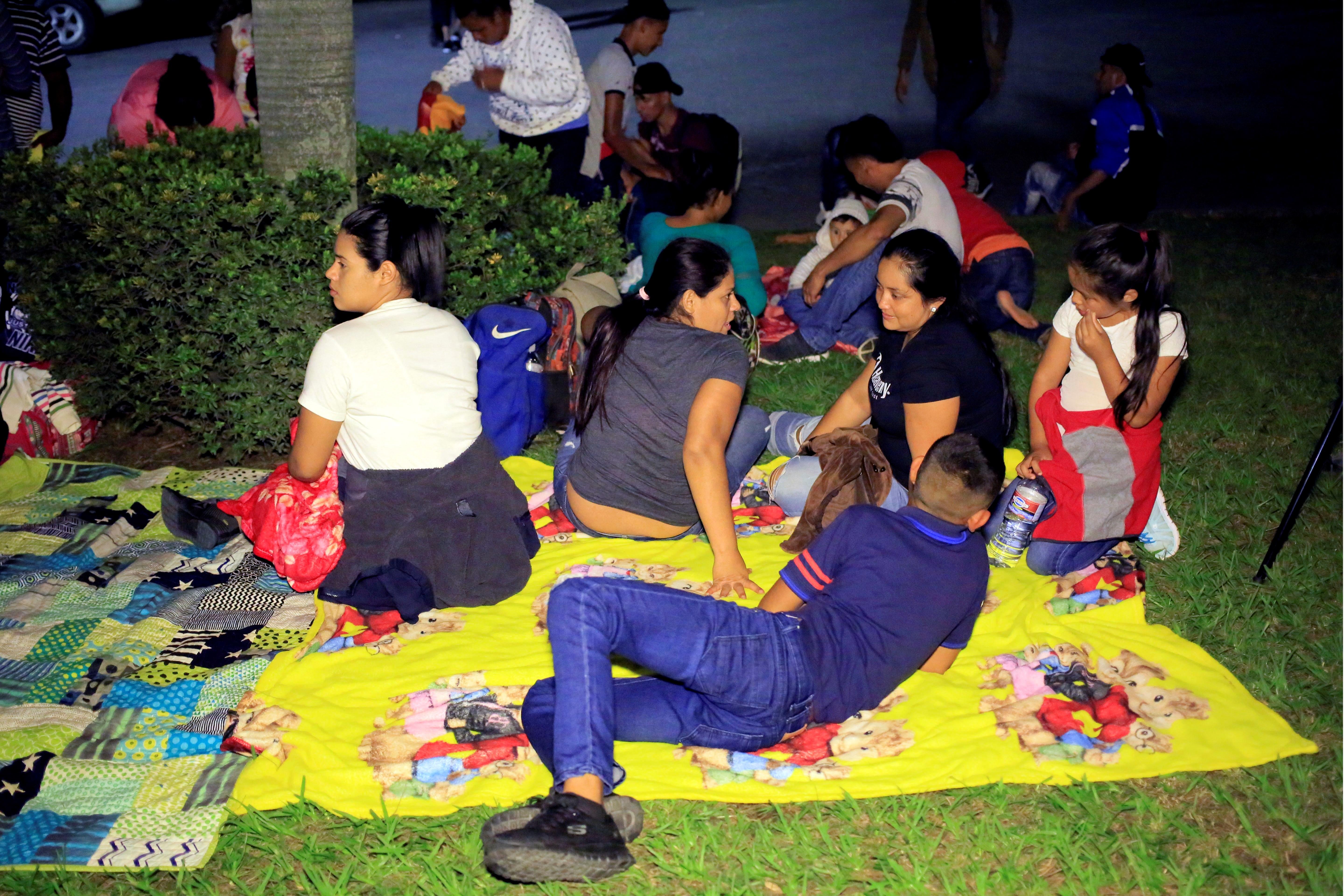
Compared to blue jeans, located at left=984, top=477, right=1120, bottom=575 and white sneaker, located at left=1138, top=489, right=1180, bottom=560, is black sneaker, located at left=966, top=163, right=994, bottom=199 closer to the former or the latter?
white sneaker, located at left=1138, top=489, right=1180, bottom=560

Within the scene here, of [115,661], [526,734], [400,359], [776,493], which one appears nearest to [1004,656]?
[776,493]

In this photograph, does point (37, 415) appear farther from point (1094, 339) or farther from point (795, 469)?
point (1094, 339)

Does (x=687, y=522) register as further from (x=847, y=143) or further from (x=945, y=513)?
(x=847, y=143)

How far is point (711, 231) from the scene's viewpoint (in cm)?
660

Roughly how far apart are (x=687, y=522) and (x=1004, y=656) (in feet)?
4.58

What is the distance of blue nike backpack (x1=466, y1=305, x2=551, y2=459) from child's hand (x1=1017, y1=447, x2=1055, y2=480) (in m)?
2.33

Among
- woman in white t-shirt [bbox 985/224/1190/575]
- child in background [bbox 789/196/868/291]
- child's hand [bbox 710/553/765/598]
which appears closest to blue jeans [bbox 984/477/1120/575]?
woman in white t-shirt [bbox 985/224/1190/575]

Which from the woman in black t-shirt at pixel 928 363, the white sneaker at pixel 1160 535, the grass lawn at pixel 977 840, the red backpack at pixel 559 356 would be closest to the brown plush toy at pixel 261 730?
the grass lawn at pixel 977 840

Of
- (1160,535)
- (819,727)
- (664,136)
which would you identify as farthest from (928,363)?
(664,136)

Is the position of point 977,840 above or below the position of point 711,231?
below

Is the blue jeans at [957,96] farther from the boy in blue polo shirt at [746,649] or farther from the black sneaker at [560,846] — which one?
the black sneaker at [560,846]

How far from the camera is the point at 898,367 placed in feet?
14.4

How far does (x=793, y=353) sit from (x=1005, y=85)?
12.3 m

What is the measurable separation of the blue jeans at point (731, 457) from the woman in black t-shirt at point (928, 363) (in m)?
0.65
